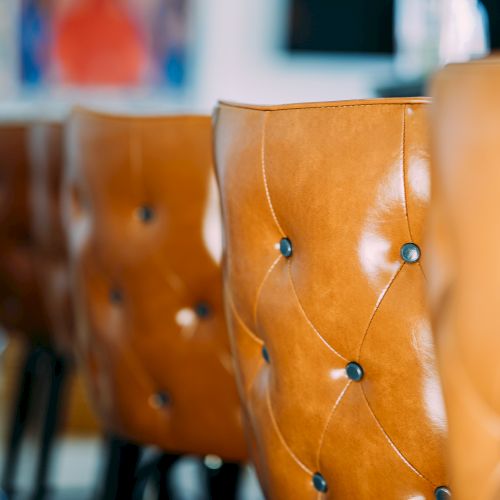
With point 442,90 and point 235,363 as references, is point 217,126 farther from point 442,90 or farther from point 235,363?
point 442,90

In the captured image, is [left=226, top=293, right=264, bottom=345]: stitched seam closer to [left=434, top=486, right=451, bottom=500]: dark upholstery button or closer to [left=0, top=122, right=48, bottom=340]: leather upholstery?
[left=434, top=486, right=451, bottom=500]: dark upholstery button

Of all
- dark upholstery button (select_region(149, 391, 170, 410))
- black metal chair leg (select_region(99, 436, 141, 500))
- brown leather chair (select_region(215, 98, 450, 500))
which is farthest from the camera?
black metal chair leg (select_region(99, 436, 141, 500))

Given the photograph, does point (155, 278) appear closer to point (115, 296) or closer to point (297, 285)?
point (115, 296)

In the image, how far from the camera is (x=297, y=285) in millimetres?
896

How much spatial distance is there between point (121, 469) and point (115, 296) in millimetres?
303

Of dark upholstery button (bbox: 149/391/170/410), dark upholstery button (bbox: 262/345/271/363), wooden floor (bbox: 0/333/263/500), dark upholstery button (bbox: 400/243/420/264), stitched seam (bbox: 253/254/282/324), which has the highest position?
dark upholstery button (bbox: 400/243/420/264)

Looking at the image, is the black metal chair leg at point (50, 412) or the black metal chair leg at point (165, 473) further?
the black metal chair leg at point (50, 412)

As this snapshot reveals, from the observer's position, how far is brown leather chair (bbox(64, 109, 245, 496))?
1309mm

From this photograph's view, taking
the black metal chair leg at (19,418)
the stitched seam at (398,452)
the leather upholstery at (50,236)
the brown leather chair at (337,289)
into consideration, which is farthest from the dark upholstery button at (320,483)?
the black metal chair leg at (19,418)

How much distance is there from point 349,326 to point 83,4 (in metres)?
3.49

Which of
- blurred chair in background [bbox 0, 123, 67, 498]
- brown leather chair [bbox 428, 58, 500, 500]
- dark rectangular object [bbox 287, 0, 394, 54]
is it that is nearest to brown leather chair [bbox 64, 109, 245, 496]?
blurred chair in background [bbox 0, 123, 67, 498]

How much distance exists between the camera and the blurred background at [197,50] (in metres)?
4.02

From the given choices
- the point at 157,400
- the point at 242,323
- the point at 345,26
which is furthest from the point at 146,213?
the point at 345,26

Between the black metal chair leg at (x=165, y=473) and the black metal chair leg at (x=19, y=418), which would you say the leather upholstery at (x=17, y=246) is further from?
the black metal chair leg at (x=165, y=473)
